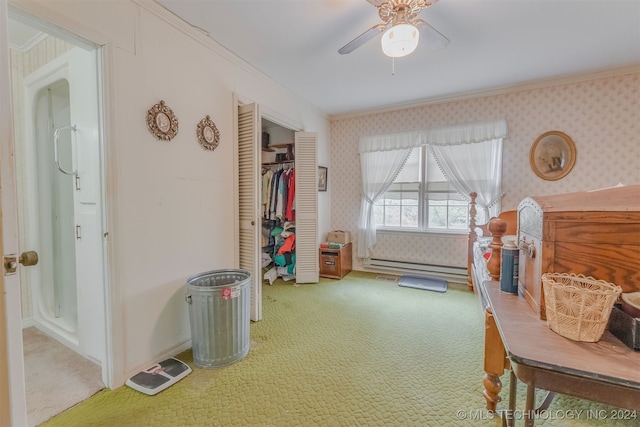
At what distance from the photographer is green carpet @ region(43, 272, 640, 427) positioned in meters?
1.39

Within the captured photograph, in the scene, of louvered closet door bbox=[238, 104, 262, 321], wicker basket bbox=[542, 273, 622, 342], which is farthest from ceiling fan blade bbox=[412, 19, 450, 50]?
wicker basket bbox=[542, 273, 622, 342]

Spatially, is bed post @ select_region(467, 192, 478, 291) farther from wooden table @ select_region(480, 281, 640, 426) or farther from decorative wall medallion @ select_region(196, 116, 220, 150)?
decorative wall medallion @ select_region(196, 116, 220, 150)

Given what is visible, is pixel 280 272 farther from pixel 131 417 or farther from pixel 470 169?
pixel 470 169

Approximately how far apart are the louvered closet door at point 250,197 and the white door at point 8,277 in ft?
5.16

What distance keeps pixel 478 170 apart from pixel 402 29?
8.06 ft

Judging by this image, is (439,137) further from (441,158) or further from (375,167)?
(375,167)

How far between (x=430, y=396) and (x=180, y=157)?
7.43ft

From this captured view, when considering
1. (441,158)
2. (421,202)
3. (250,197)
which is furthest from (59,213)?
(441,158)

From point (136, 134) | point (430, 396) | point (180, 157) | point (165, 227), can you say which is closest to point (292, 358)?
point (430, 396)

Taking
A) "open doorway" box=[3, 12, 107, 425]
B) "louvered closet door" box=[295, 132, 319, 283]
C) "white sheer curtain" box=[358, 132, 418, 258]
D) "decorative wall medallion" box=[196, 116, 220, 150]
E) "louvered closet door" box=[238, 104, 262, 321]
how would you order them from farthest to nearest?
"white sheer curtain" box=[358, 132, 418, 258] → "louvered closet door" box=[295, 132, 319, 283] → "louvered closet door" box=[238, 104, 262, 321] → "decorative wall medallion" box=[196, 116, 220, 150] → "open doorway" box=[3, 12, 107, 425]

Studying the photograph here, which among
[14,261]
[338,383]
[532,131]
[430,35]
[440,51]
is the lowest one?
[338,383]

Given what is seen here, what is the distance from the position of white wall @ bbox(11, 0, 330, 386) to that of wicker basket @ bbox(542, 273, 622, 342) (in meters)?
2.09

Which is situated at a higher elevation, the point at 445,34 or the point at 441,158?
the point at 445,34

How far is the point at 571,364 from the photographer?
713 millimetres
